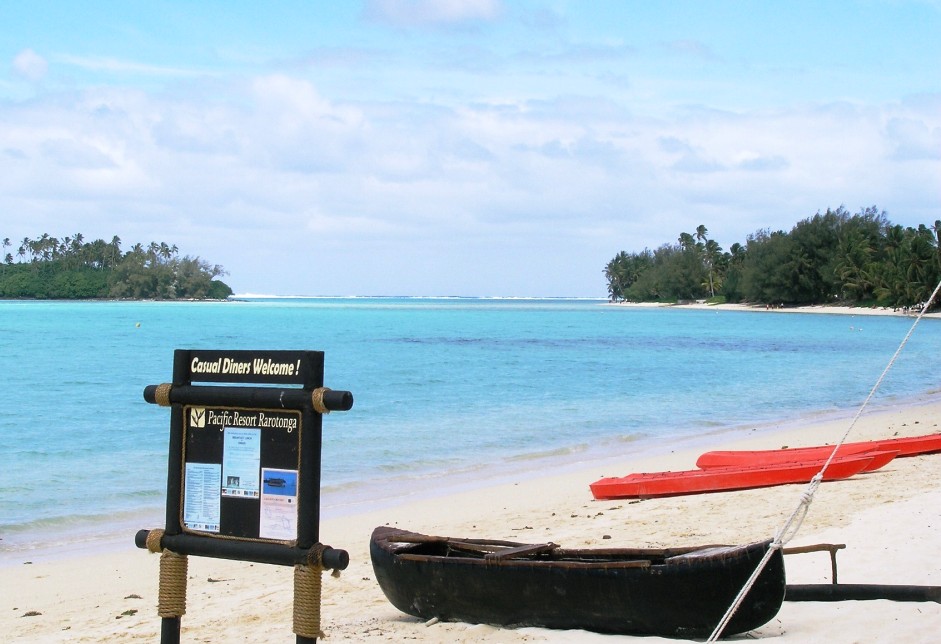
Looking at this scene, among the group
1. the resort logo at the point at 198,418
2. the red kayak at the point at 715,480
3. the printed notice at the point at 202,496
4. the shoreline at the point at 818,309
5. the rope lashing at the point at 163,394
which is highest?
the shoreline at the point at 818,309

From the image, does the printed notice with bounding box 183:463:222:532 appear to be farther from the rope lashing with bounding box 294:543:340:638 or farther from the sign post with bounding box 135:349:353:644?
the rope lashing with bounding box 294:543:340:638

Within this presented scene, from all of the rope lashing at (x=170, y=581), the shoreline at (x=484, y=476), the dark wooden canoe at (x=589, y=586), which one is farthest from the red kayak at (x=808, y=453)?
the rope lashing at (x=170, y=581)

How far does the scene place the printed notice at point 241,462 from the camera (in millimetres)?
4695

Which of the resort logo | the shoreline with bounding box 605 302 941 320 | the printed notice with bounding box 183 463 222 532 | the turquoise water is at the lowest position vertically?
the turquoise water

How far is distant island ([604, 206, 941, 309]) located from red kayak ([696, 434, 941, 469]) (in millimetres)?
78384

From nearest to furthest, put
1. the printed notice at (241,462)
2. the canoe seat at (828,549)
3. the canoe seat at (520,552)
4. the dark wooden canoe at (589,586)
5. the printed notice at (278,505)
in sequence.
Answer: the printed notice at (278,505) < the printed notice at (241,462) < the dark wooden canoe at (589,586) < the canoe seat at (520,552) < the canoe seat at (828,549)

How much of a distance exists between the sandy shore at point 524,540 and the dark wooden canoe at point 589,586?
114 millimetres

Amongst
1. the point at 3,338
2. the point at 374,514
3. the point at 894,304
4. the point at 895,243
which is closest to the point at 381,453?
the point at 374,514

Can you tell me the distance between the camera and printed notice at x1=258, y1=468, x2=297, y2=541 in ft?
15.1

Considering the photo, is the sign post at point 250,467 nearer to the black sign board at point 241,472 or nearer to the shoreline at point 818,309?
the black sign board at point 241,472

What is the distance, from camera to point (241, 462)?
4742mm

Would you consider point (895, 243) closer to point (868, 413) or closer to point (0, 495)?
point (868, 413)

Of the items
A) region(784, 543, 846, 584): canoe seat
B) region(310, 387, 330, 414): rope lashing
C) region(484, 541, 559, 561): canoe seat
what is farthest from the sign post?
region(784, 543, 846, 584): canoe seat

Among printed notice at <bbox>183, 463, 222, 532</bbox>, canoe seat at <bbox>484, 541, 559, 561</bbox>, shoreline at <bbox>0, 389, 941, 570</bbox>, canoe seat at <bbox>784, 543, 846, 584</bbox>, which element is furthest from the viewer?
shoreline at <bbox>0, 389, 941, 570</bbox>
